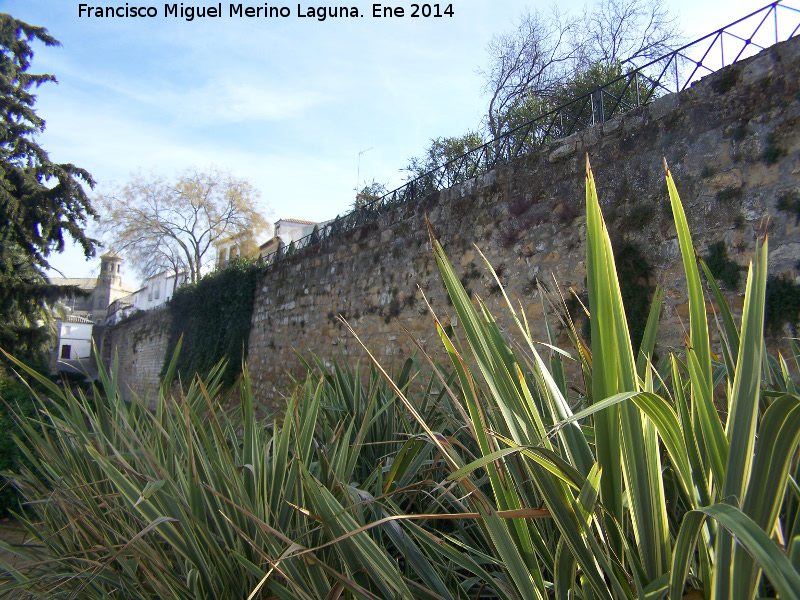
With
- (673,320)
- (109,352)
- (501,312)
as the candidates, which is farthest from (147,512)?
(109,352)

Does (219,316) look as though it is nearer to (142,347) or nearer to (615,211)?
(142,347)

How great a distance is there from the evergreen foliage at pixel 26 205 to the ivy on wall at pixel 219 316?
2.49 meters

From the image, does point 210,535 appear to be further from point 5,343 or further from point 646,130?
point 5,343

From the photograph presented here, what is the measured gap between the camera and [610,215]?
4.52 metres

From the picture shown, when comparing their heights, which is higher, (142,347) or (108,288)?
(108,288)

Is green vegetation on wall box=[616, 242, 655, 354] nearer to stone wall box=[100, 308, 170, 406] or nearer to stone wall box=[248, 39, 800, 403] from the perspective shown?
stone wall box=[248, 39, 800, 403]

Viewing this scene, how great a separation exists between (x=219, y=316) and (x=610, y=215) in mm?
8876

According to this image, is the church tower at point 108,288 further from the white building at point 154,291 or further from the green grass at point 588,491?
the green grass at point 588,491

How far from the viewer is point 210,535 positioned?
5.26ft

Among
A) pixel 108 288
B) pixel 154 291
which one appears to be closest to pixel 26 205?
pixel 154 291

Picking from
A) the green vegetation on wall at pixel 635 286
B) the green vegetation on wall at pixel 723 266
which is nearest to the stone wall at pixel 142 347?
the green vegetation on wall at pixel 635 286

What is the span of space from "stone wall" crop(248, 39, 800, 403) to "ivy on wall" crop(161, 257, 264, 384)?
3.33 m

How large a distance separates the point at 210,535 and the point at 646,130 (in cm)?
416

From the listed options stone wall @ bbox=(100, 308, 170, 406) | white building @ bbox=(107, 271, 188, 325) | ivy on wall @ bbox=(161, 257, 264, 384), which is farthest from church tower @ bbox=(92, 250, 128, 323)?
ivy on wall @ bbox=(161, 257, 264, 384)
